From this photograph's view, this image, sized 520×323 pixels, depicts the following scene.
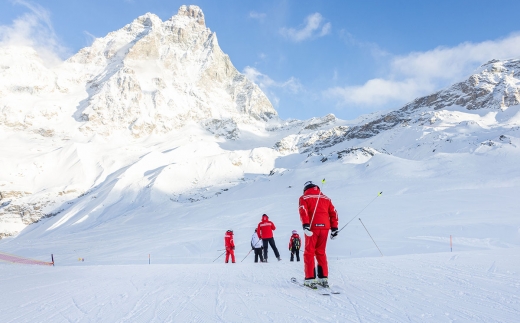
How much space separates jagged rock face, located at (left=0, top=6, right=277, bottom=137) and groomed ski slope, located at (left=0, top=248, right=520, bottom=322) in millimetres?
138487

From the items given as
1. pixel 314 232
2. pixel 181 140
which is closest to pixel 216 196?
pixel 314 232

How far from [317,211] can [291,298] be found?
1.43m

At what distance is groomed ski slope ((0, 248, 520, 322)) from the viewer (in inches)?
135

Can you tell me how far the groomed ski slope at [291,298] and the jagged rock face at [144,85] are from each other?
454 feet

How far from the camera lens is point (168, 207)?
168 ft

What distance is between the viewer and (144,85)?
154 meters

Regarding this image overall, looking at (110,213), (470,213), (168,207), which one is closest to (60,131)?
(110,213)

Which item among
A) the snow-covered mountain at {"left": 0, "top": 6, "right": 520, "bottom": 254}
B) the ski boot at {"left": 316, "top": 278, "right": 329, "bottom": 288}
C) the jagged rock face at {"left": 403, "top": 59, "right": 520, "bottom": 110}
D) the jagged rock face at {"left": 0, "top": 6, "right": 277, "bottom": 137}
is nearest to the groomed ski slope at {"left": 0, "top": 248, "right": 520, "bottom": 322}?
the ski boot at {"left": 316, "top": 278, "right": 329, "bottom": 288}

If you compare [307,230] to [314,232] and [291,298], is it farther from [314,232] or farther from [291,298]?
[291,298]

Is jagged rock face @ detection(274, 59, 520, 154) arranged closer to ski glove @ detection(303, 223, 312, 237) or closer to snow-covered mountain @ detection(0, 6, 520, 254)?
snow-covered mountain @ detection(0, 6, 520, 254)

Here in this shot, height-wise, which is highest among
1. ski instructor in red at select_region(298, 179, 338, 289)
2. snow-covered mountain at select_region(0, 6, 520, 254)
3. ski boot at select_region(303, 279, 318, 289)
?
snow-covered mountain at select_region(0, 6, 520, 254)

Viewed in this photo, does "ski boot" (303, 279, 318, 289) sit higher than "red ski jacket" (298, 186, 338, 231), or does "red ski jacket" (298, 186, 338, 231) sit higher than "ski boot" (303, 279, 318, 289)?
"red ski jacket" (298, 186, 338, 231)

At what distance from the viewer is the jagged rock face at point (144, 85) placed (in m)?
137

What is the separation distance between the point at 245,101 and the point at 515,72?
128 m
